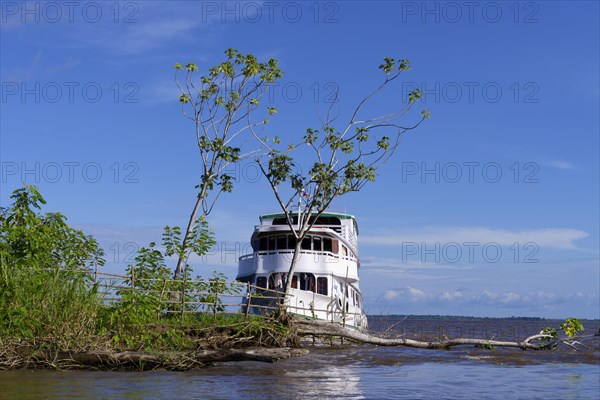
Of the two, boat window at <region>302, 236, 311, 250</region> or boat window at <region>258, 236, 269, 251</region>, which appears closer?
boat window at <region>302, 236, 311, 250</region>

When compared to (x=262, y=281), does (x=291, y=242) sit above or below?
above

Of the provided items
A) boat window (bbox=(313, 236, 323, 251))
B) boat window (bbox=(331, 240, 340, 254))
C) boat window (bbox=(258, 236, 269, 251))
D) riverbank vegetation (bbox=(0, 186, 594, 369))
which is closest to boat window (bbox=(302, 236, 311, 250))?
boat window (bbox=(313, 236, 323, 251))

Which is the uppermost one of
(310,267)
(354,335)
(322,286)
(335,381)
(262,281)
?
(310,267)

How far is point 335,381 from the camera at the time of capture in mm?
16172

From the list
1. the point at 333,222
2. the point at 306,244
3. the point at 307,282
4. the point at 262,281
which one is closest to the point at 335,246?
the point at 306,244

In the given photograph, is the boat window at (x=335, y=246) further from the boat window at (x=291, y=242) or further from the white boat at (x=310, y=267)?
the boat window at (x=291, y=242)

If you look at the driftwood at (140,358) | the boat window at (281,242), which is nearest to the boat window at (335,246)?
the boat window at (281,242)

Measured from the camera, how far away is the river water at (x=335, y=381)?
13.3 m

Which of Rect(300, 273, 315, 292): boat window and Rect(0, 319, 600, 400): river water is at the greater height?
Rect(300, 273, 315, 292): boat window

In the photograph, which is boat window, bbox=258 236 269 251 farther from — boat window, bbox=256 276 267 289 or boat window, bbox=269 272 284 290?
boat window, bbox=269 272 284 290

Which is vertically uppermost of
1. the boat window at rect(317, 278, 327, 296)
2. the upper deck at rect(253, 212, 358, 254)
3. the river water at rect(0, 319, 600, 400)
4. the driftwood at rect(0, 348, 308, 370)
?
the upper deck at rect(253, 212, 358, 254)

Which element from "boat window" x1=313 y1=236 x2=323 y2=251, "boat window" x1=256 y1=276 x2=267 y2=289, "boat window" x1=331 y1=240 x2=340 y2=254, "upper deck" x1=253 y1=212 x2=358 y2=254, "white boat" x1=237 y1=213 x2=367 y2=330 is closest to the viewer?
"white boat" x1=237 y1=213 x2=367 y2=330

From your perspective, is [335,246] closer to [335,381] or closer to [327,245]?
[327,245]

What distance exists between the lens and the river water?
13.3m
